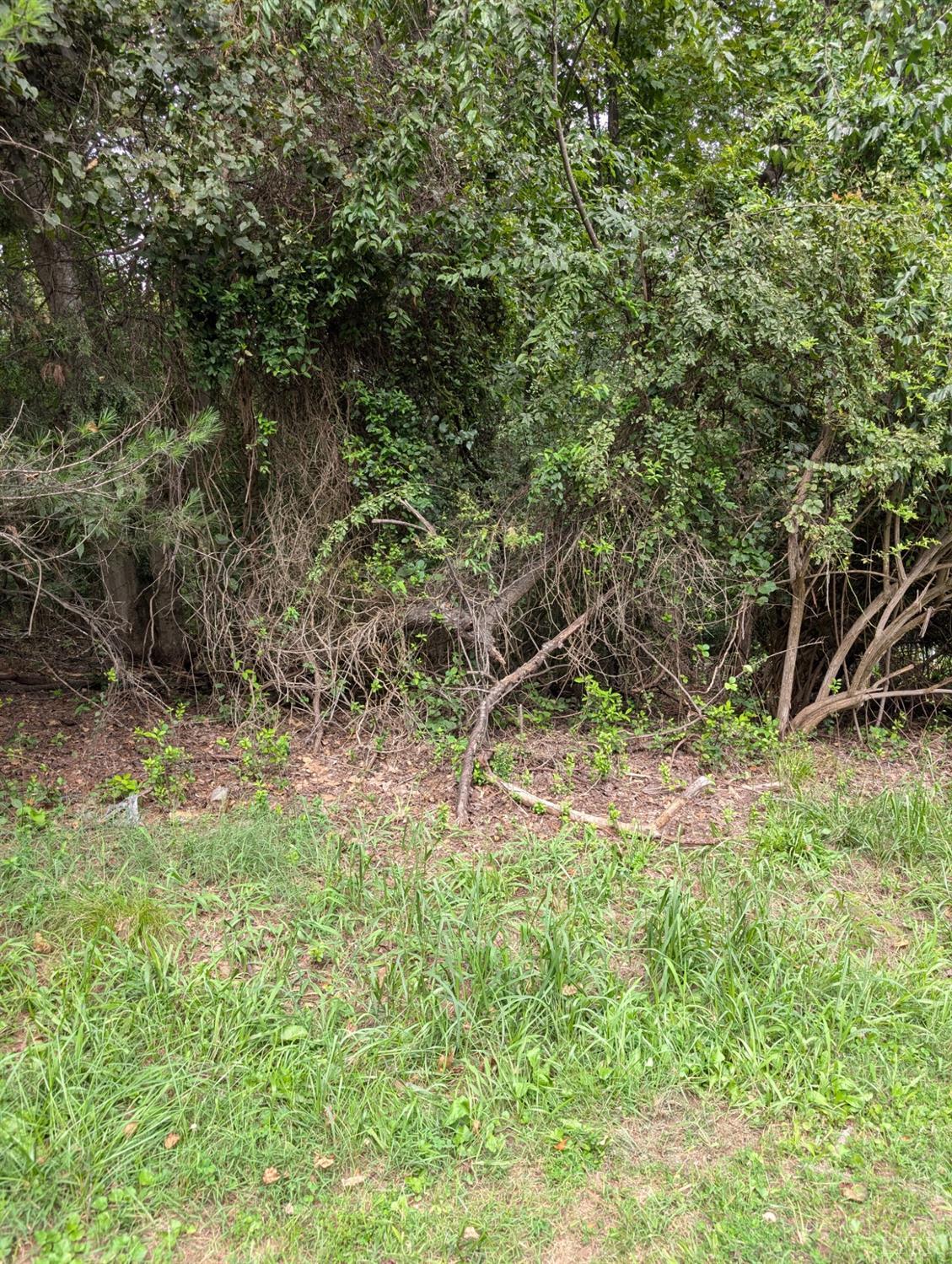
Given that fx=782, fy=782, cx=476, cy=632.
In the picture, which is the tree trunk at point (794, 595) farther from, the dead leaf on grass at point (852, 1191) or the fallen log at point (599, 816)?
the dead leaf on grass at point (852, 1191)

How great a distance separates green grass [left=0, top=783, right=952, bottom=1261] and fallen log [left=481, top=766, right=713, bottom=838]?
317 mm

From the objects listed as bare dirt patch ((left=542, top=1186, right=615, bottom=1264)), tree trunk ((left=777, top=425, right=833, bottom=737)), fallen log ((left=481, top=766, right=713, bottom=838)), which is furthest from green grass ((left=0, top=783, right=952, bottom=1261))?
tree trunk ((left=777, top=425, right=833, bottom=737))

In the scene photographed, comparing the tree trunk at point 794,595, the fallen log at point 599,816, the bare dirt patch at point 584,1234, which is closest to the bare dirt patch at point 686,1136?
the bare dirt patch at point 584,1234

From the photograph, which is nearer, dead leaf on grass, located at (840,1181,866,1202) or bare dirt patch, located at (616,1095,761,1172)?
dead leaf on grass, located at (840,1181,866,1202)

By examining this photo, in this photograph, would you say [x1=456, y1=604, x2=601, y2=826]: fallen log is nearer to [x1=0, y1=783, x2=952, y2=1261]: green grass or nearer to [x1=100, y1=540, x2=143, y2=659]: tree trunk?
[x1=0, y1=783, x2=952, y2=1261]: green grass

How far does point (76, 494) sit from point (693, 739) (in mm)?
4216

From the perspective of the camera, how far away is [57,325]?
5.55 meters

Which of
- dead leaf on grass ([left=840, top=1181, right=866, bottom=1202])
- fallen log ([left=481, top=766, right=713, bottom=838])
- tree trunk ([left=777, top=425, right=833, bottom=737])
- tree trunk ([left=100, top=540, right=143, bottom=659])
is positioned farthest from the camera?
tree trunk ([left=100, top=540, right=143, bottom=659])

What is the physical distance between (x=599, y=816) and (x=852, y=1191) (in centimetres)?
231

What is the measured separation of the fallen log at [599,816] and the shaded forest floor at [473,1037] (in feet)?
0.32

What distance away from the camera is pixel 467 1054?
9.18 ft

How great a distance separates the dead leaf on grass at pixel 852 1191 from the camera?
230 centimetres

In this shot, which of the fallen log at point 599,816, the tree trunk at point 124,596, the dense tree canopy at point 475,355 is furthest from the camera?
the tree trunk at point 124,596

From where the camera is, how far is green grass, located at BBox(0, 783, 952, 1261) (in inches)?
87.7
